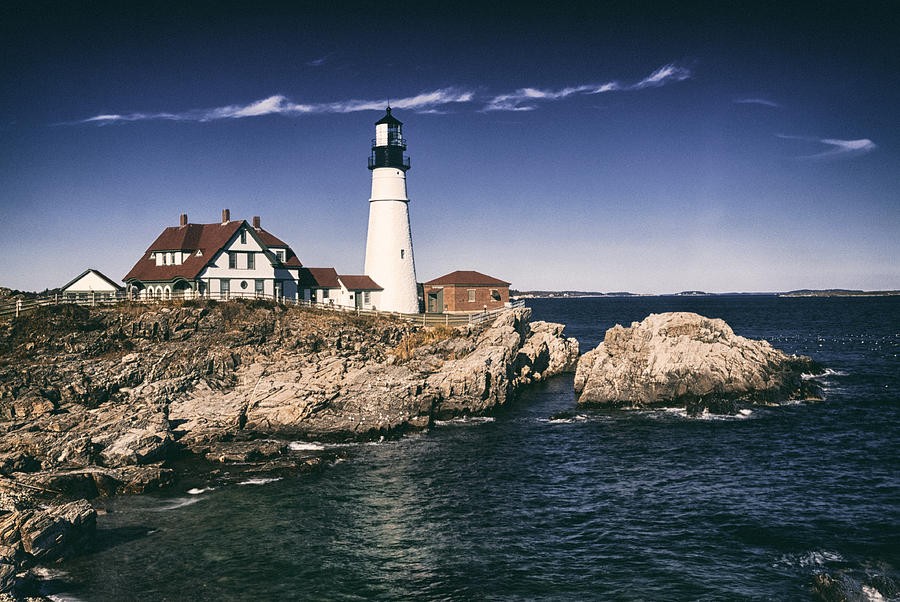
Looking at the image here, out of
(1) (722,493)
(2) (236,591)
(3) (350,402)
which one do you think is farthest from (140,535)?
(1) (722,493)

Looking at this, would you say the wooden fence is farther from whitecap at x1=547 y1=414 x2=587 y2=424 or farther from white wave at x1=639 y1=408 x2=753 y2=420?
white wave at x1=639 y1=408 x2=753 y2=420

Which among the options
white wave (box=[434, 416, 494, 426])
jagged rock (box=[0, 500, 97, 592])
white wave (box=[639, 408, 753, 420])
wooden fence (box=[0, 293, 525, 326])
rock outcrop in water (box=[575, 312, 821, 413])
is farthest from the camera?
wooden fence (box=[0, 293, 525, 326])

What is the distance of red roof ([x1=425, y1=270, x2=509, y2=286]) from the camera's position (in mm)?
65750

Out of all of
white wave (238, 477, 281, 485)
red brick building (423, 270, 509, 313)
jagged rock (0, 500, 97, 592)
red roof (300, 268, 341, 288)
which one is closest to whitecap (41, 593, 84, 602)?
jagged rock (0, 500, 97, 592)

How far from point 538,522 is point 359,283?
131 feet

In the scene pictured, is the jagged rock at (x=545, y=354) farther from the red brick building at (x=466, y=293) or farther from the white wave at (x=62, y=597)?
the white wave at (x=62, y=597)

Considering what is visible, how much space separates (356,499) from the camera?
2666 cm

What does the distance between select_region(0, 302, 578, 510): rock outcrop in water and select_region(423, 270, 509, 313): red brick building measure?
11.9 m

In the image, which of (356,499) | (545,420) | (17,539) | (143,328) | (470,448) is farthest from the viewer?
(143,328)

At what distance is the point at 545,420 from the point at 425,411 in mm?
8154

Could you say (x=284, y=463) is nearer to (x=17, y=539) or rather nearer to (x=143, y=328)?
(x=17, y=539)

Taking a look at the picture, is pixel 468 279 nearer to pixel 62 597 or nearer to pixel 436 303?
pixel 436 303

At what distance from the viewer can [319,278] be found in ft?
206

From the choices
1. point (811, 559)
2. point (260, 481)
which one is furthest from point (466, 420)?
point (811, 559)
